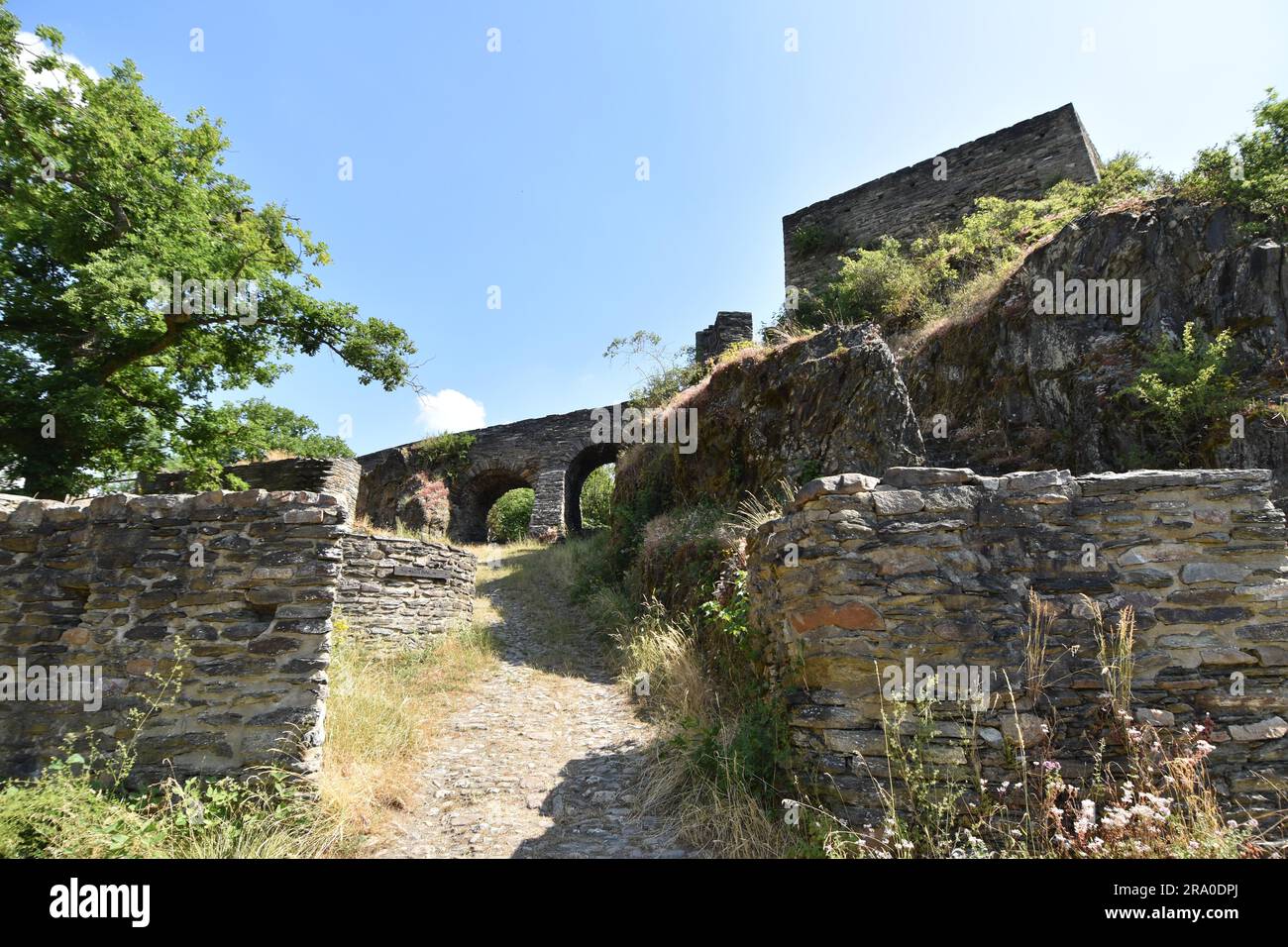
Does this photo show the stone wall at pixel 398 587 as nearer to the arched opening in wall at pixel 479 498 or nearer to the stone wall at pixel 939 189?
the arched opening in wall at pixel 479 498

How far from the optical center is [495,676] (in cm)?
782

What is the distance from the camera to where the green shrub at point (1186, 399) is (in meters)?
5.92

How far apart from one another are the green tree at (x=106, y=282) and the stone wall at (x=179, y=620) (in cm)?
488

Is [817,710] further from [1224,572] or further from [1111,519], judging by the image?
[1224,572]

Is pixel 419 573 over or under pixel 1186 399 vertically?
under

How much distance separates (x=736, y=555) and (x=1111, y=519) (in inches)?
140

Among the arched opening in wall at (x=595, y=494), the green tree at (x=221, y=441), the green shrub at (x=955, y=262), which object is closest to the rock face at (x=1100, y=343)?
the green shrub at (x=955, y=262)

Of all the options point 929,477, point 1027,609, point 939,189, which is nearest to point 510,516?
point 939,189

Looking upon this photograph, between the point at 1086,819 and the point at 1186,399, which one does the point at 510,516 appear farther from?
the point at 1086,819

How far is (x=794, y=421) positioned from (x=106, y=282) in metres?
9.19

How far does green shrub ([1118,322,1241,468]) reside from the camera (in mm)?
5922

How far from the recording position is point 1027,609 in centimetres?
355

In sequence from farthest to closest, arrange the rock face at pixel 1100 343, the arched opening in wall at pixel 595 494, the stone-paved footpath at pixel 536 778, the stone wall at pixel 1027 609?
the arched opening in wall at pixel 595 494
the rock face at pixel 1100 343
the stone-paved footpath at pixel 536 778
the stone wall at pixel 1027 609

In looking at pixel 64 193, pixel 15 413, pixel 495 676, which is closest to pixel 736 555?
pixel 495 676
